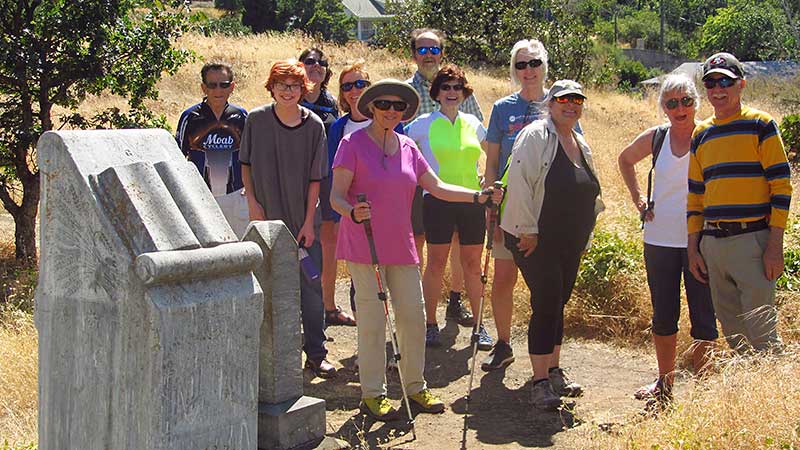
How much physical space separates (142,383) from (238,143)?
337 centimetres

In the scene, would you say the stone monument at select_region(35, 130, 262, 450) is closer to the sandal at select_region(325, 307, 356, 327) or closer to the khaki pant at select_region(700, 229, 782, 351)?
the khaki pant at select_region(700, 229, 782, 351)

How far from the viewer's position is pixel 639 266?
281 inches

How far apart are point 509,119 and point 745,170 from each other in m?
1.77

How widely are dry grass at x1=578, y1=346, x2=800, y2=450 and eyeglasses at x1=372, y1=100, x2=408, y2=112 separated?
6.76ft

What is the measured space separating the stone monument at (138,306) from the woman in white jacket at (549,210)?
7.61 feet

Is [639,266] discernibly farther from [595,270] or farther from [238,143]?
[238,143]

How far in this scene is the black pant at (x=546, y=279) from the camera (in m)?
5.35

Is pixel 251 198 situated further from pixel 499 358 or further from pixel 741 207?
pixel 741 207

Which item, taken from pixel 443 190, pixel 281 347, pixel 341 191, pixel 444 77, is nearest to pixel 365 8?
pixel 444 77

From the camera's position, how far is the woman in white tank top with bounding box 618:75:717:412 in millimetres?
5199

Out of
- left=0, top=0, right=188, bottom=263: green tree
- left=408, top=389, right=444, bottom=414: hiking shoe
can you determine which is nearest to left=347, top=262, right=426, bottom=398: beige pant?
left=408, top=389, right=444, bottom=414: hiking shoe

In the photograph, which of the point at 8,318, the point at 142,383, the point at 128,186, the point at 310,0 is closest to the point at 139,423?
the point at 142,383

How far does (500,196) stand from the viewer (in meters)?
5.30

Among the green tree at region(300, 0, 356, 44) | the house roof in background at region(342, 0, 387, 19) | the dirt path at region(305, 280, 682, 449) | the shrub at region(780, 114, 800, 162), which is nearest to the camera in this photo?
the dirt path at region(305, 280, 682, 449)
